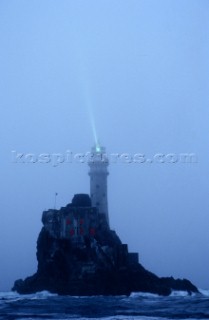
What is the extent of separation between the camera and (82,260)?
7300 centimetres

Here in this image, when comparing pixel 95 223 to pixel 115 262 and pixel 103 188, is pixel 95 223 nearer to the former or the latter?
pixel 115 262

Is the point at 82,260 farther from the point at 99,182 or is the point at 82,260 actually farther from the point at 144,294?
the point at 99,182

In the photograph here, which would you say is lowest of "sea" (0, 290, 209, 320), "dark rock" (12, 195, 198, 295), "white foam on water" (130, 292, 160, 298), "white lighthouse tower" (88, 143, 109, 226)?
"sea" (0, 290, 209, 320)

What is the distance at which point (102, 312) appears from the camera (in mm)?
41375

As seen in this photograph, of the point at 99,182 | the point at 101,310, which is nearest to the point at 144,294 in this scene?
the point at 99,182

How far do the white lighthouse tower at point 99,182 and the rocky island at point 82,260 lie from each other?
8.46m

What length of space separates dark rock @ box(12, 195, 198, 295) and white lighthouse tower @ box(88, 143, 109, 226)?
30.0 feet

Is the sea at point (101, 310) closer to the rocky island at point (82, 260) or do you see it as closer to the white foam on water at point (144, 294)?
the white foam on water at point (144, 294)

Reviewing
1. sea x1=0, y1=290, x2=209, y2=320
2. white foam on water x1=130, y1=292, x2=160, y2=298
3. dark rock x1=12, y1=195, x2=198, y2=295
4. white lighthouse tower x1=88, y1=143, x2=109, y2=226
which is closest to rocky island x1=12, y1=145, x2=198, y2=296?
dark rock x1=12, y1=195, x2=198, y2=295

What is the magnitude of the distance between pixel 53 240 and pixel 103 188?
17.7m

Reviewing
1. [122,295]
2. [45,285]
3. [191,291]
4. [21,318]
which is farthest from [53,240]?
[21,318]

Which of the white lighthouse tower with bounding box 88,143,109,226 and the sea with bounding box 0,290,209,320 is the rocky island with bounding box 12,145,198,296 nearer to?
the sea with bounding box 0,290,209,320

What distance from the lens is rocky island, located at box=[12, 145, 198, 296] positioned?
2803 inches

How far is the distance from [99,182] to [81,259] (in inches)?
764
